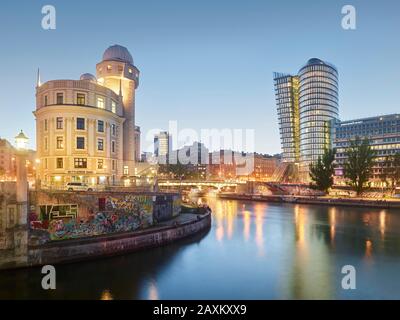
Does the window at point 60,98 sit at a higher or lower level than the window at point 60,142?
higher

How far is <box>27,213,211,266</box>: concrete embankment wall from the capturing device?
2665 cm

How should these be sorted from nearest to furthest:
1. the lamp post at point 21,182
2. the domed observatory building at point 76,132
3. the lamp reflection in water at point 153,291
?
the lamp reflection in water at point 153,291, the lamp post at point 21,182, the domed observatory building at point 76,132

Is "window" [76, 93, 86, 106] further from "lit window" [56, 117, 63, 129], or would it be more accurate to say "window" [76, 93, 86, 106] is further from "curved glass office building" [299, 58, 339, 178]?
"curved glass office building" [299, 58, 339, 178]

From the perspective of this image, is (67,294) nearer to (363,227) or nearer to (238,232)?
(238,232)

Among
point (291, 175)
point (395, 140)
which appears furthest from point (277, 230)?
point (291, 175)

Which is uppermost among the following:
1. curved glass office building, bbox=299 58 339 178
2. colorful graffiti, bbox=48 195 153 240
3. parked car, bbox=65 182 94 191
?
curved glass office building, bbox=299 58 339 178

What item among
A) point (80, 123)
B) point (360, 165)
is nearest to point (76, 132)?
point (80, 123)

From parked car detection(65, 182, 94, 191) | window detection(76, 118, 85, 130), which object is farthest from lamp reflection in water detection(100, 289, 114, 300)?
window detection(76, 118, 85, 130)

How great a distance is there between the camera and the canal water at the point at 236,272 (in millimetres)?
23281

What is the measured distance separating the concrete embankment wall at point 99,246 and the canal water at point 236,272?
86 cm

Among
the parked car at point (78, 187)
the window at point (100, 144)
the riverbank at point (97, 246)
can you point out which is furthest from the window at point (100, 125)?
the riverbank at point (97, 246)

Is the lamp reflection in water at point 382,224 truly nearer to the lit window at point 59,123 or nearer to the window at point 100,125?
the window at point 100,125

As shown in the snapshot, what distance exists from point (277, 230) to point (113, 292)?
1421 inches

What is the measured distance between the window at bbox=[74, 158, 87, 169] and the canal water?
83.3 feet
